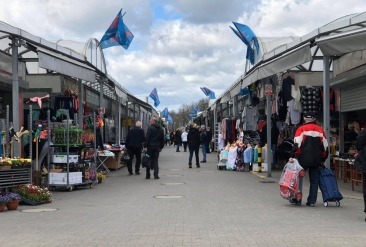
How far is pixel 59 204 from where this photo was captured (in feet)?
34.5

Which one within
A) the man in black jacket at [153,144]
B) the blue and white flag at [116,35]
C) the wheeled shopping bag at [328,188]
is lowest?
the wheeled shopping bag at [328,188]

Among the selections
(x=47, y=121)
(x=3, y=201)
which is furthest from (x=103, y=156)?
(x=3, y=201)

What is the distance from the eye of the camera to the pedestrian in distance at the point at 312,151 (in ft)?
31.4

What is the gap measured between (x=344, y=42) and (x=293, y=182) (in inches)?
122

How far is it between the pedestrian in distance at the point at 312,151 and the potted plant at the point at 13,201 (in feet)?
17.9

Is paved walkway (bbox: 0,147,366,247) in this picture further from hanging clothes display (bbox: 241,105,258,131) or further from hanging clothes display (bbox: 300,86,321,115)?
hanging clothes display (bbox: 241,105,258,131)

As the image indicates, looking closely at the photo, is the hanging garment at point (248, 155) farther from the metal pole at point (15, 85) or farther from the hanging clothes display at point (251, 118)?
the metal pole at point (15, 85)

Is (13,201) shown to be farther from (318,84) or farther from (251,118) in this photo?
(251,118)

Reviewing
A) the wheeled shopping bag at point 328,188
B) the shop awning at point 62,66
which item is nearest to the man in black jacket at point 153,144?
the shop awning at point 62,66

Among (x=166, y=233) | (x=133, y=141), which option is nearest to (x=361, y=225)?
(x=166, y=233)

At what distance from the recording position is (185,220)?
27.2 feet

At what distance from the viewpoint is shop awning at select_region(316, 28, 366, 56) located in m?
9.80

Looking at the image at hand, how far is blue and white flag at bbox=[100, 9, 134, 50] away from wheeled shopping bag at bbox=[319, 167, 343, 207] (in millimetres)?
11187

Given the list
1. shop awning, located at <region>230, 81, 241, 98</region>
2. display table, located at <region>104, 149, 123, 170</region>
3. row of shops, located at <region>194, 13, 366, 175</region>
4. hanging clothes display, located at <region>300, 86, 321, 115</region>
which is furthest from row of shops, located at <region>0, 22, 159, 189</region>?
hanging clothes display, located at <region>300, 86, 321, 115</region>
